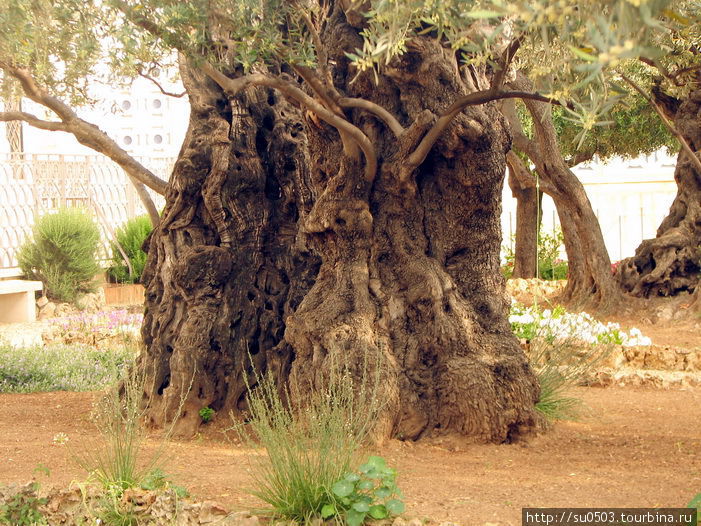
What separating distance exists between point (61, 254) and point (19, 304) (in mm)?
1167

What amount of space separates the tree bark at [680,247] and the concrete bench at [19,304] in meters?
8.71

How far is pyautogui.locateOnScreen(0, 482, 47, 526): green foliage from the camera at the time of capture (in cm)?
343

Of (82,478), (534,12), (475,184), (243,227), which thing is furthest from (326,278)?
(534,12)

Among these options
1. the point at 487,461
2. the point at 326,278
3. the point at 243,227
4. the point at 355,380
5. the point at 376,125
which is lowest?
the point at 487,461

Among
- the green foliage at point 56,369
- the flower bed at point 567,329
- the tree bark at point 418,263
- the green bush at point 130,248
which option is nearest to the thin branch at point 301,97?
the tree bark at point 418,263

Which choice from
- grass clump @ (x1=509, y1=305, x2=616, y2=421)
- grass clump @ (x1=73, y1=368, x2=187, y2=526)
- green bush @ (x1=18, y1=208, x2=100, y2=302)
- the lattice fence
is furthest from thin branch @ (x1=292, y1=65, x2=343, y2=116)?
the lattice fence

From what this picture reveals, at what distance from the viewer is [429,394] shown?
15.6 feet

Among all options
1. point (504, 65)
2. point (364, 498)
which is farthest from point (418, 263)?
point (364, 498)

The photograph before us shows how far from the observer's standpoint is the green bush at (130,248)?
49.3 feet

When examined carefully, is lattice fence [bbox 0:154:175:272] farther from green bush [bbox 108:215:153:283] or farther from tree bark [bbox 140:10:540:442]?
tree bark [bbox 140:10:540:442]

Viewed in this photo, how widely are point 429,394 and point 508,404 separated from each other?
1.46 ft

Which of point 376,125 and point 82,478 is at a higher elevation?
point 376,125

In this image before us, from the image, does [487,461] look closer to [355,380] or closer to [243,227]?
[355,380]

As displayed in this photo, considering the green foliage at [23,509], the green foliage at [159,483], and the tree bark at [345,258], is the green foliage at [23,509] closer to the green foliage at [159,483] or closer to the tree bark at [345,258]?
the green foliage at [159,483]
